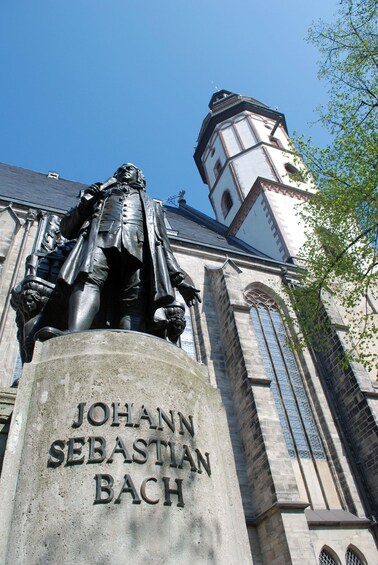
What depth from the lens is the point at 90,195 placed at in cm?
359

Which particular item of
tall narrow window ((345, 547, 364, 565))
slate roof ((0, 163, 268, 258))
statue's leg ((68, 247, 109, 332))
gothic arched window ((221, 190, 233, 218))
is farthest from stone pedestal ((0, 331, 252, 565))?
gothic arched window ((221, 190, 233, 218))

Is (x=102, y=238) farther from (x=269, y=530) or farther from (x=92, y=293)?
(x=269, y=530)

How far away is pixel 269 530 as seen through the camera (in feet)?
27.7

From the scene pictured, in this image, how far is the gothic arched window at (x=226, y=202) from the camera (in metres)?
25.8

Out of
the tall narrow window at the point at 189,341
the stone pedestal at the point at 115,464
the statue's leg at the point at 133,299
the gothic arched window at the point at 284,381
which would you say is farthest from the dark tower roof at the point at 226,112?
the stone pedestal at the point at 115,464

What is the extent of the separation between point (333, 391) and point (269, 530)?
5293 mm

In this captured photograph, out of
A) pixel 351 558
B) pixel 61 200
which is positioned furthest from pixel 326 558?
pixel 61 200

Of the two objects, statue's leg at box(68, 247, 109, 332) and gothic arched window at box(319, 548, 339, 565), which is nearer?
statue's leg at box(68, 247, 109, 332)

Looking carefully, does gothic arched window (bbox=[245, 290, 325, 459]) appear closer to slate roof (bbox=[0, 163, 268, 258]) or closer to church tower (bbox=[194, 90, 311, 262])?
slate roof (bbox=[0, 163, 268, 258])

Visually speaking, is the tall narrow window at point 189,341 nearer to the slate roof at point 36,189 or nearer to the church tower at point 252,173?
the slate roof at point 36,189

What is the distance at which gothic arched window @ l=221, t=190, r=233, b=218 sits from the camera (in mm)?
25781

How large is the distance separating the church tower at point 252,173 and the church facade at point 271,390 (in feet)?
1.39

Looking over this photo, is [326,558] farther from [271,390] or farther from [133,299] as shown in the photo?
[133,299]

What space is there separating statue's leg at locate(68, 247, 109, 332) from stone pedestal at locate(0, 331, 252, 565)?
247 mm
